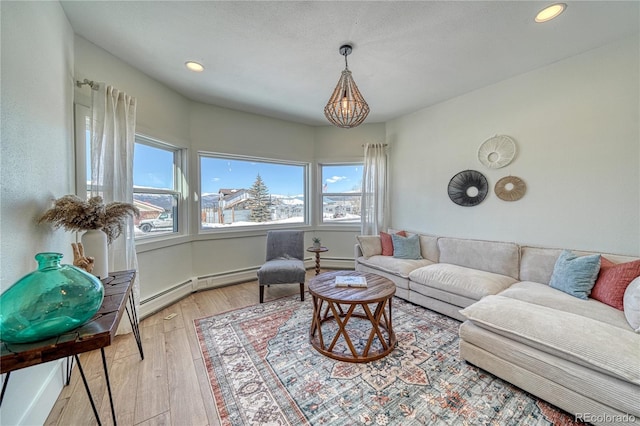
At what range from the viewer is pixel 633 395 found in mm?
1194

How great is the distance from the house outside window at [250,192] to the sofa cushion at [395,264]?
1.63m

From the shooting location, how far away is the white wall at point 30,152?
43.9 inches

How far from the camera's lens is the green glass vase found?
2.92 ft

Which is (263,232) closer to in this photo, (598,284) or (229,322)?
(229,322)

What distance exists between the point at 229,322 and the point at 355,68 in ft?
10.0

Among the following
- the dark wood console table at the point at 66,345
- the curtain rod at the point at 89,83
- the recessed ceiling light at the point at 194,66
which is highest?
the recessed ceiling light at the point at 194,66

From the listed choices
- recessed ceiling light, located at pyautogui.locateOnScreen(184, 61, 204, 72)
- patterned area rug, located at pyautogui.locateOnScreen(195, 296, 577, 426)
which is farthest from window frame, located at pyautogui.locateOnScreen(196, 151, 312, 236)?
patterned area rug, located at pyautogui.locateOnScreen(195, 296, 577, 426)

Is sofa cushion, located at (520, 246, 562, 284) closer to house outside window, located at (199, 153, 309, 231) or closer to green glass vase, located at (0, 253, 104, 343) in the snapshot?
house outside window, located at (199, 153, 309, 231)

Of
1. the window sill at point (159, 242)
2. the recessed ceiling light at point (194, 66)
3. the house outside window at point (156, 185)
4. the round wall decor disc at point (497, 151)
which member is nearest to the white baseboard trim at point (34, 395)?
the window sill at point (159, 242)

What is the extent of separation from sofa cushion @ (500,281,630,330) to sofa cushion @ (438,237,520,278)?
13.5 inches

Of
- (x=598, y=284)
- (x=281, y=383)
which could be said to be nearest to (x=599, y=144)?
(x=598, y=284)

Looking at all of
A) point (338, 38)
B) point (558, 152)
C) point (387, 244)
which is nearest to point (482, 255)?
point (387, 244)

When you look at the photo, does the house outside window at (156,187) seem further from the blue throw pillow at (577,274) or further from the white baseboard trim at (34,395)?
the blue throw pillow at (577,274)

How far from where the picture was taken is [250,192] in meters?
4.02
